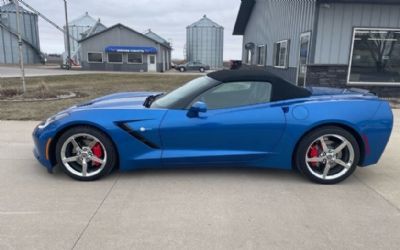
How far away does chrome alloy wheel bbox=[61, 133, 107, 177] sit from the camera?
12.3ft

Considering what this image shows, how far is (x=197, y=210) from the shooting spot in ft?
10.3

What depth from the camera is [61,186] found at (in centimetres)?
366

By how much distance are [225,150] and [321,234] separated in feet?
4.61

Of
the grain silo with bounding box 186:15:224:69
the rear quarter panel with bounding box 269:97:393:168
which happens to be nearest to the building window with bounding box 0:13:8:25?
the grain silo with bounding box 186:15:224:69

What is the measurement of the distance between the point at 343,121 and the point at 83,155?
3.03 metres

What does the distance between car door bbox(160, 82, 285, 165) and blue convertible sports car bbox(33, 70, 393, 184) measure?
0.01 m

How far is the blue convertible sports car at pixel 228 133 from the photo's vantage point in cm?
371

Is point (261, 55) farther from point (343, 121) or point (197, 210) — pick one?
point (197, 210)

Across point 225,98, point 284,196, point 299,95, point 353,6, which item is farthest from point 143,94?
point 353,6

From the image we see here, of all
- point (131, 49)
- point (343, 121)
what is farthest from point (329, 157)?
point (131, 49)

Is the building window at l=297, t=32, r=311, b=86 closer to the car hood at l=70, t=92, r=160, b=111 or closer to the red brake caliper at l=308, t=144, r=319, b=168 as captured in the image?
the red brake caliper at l=308, t=144, r=319, b=168

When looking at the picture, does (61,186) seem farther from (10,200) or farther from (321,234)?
(321,234)

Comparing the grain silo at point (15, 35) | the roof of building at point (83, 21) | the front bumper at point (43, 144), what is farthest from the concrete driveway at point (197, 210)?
the roof of building at point (83, 21)

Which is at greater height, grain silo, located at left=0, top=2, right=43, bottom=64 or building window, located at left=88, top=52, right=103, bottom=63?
grain silo, located at left=0, top=2, right=43, bottom=64
